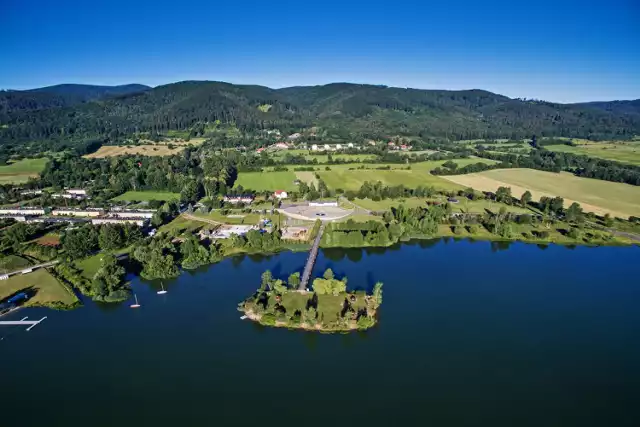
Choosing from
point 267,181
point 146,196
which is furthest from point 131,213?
point 267,181

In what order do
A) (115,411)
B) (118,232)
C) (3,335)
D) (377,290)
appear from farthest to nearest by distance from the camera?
1. (118,232)
2. (377,290)
3. (3,335)
4. (115,411)

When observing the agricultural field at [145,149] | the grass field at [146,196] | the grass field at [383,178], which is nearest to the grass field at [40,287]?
the grass field at [146,196]

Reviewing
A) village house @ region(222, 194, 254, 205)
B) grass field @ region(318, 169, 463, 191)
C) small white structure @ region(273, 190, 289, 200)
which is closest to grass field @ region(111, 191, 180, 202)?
village house @ region(222, 194, 254, 205)

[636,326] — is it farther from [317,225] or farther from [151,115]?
[151,115]

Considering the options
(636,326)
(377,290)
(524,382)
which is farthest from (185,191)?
(636,326)

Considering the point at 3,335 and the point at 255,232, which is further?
the point at 255,232

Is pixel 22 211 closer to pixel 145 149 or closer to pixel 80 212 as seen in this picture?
pixel 80 212

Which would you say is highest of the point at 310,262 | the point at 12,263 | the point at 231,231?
the point at 231,231
